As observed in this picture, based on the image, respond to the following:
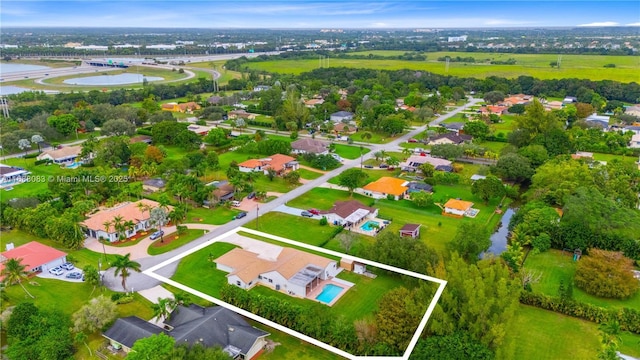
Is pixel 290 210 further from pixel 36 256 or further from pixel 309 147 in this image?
pixel 36 256

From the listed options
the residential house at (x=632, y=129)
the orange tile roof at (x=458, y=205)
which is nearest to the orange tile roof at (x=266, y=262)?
the orange tile roof at (x=458, y=205)

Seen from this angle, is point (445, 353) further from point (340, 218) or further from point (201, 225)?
point (201, 225)

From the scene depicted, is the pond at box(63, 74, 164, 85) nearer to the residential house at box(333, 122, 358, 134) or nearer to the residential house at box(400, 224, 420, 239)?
the residential house at box(333, 122, 358, 134)

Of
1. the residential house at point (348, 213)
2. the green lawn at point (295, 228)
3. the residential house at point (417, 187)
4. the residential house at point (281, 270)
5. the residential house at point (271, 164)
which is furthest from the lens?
the residential house at point (271, 164)

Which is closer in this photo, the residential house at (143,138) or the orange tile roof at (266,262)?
the orange tile roof at (266,262)

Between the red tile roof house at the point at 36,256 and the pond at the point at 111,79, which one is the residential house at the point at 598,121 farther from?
the pond at the point at 111,79

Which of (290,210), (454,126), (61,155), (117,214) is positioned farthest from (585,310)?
(61,155)

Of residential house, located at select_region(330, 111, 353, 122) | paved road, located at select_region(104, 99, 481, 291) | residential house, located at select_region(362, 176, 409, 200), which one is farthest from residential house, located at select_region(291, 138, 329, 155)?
residential house, located at select_region(330, 111, 353, 122)
